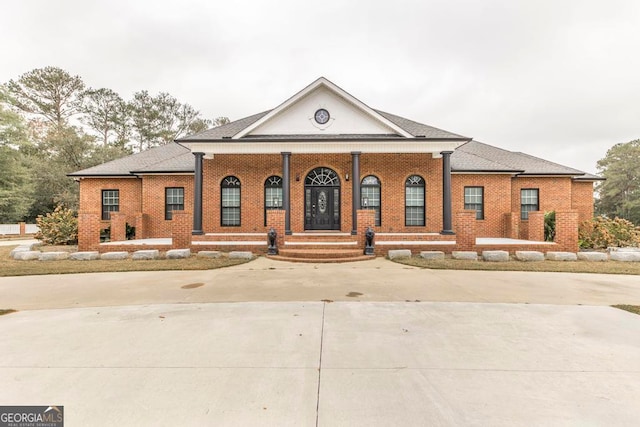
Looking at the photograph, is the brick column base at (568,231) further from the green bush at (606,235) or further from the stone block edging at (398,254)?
the stone block edging at (398,254)

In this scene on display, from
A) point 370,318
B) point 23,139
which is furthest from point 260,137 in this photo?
point 23,139

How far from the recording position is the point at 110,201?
1627cm

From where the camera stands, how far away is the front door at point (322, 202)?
1439 cm

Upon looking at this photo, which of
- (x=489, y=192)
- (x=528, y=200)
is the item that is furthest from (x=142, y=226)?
(x=528, y=200)

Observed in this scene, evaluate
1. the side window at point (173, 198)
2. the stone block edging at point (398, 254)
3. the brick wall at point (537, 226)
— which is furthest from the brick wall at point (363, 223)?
the side window at point (173, 198)

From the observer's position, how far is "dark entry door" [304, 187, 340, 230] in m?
14.4

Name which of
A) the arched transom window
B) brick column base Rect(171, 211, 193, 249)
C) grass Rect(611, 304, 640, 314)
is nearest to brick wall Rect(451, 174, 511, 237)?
the arched transom window

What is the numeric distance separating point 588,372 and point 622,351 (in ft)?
3.12

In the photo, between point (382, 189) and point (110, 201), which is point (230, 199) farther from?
point (382, 189)

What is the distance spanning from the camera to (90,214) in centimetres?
1158

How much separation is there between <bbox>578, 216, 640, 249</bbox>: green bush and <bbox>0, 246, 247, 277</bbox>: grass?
49.7 feet

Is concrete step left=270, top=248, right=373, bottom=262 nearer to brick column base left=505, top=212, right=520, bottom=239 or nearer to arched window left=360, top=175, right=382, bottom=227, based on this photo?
arched window left=360, top=175, right=382, bottom=227

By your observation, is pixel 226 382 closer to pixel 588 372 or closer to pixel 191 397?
pixel 191 397

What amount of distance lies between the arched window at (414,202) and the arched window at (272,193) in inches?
257
